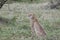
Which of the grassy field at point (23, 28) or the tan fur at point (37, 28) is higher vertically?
the tan fur at point (37, 28)

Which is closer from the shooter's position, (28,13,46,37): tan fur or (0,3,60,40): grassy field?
(28,13,46,37): tan fur

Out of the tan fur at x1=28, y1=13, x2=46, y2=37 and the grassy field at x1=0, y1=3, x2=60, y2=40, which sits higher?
the tan fur at x1=28, y1=13, x2=46, y2=37

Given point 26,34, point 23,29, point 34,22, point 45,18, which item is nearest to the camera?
point 34,22

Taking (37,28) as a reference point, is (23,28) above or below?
below

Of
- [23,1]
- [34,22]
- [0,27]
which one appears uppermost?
[34,22]

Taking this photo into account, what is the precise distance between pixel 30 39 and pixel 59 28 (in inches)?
70.0

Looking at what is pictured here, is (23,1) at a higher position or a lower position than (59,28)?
lower

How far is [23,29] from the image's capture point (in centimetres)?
870

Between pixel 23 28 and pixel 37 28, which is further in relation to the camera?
pixel 23 28

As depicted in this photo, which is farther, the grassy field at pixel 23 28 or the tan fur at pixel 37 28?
the grassy field at pixel 23 28

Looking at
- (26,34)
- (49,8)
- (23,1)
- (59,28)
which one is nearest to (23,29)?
(26,34)

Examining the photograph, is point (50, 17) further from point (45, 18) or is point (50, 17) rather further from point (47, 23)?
point (47, 23)

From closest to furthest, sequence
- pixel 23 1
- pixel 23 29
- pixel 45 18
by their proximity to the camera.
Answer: pixel 23 29
pixel 45 18
pixel 23 1

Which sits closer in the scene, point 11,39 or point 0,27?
point 11,39
